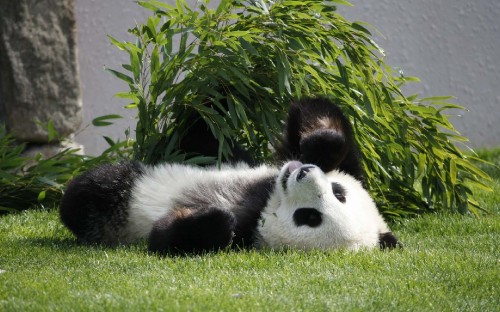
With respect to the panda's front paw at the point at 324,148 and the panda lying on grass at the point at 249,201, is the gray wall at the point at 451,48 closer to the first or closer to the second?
the panda lying on grass at the point at 249,201

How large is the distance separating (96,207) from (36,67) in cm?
227

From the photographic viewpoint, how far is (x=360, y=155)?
12.6ft

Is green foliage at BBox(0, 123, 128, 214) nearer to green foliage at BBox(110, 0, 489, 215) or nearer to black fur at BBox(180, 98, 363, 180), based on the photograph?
green foliage at BBox(110, 0, 489, 215)

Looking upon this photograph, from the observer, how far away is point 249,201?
3369mm

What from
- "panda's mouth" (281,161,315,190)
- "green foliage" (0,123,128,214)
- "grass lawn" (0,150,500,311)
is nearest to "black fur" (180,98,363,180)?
"panda's mouth" (281,161,315,190)

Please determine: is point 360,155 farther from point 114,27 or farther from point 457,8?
point 457,8

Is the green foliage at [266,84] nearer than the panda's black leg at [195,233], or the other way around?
the panda's black leg at [195,233]

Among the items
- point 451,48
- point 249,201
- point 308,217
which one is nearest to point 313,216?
point 308,217

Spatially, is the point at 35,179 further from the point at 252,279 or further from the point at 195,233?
the point at 252,279

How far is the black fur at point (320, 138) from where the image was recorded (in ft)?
11.3

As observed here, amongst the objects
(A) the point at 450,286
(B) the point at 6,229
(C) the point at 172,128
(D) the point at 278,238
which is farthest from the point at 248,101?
(A) the point at 450,286

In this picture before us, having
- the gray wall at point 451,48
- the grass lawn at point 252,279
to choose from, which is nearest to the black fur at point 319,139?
the grass lawn at point 252,279

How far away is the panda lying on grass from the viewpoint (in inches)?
123

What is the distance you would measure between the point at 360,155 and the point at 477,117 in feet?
11.2
